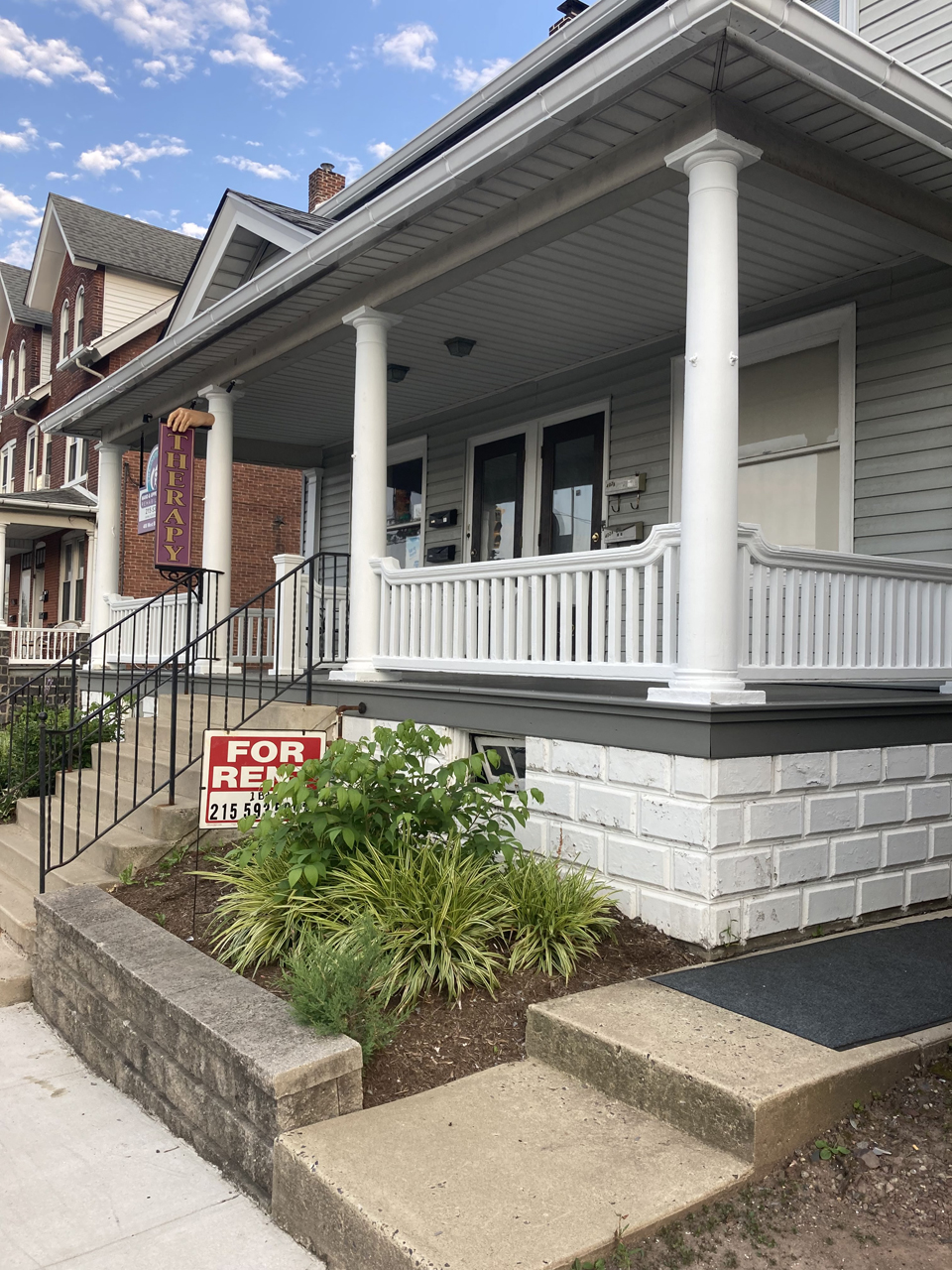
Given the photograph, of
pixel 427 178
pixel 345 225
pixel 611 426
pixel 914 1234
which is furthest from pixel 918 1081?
pixel 611 426

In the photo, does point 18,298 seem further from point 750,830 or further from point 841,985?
point 841,985

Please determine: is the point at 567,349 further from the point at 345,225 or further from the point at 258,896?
the point at 258,896

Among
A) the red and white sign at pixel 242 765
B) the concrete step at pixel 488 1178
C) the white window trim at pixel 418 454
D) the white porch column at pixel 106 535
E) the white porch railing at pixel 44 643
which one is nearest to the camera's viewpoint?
the concrete step at pixel 488 1178

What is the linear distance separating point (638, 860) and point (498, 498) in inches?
234

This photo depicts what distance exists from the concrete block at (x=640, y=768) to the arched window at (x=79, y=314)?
20773 mm

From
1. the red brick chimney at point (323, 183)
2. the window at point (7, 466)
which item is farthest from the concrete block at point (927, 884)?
the window at point (7, 466)

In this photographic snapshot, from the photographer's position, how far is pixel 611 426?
29.6 feet

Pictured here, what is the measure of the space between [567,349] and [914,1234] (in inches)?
294

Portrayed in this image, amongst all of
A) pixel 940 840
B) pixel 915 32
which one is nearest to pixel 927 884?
pixel 940 840

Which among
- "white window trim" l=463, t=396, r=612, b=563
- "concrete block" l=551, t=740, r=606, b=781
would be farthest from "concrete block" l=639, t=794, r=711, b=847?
"white window trim" l=463, t=396, r=612, b=563

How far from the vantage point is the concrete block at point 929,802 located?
221 inches

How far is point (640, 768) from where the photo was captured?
5.08m

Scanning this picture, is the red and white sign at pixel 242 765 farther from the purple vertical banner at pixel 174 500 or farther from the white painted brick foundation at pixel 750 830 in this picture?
the purple vertical banner at pixel 174 500

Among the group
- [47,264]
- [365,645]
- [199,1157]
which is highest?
[47,264]
